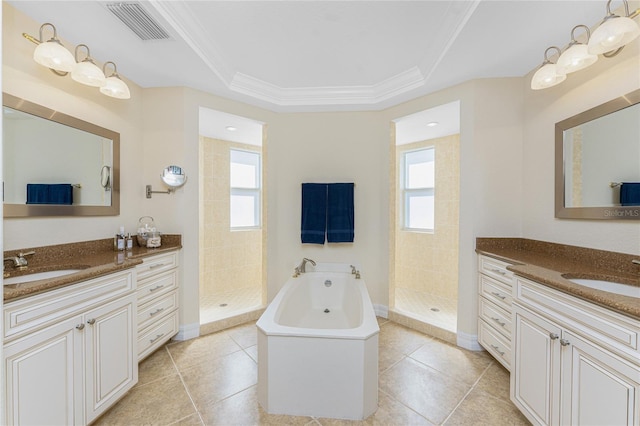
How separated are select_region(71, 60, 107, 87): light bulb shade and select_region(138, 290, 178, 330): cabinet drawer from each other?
1.60 meters

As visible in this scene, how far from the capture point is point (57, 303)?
1328 mm

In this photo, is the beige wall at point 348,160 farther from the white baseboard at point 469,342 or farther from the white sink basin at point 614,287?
the white sink basin at point 614,287

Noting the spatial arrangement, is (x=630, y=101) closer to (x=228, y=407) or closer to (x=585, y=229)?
(x=585, y=229)

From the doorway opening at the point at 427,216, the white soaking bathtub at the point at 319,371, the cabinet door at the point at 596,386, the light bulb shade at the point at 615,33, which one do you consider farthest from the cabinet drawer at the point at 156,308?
the light bulb shade at the point at 615,33

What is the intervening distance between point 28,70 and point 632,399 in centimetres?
348

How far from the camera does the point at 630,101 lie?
153 centimetres

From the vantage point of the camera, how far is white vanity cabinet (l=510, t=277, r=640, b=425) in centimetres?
105

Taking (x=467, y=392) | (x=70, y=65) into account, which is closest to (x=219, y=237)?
(x=70, y=65)

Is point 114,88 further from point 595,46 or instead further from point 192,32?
point 595,46

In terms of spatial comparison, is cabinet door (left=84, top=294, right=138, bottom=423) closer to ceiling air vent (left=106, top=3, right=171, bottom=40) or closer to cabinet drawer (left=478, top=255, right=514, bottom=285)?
ceiling air vent (left=106, top=3, right=171, bottom=40)

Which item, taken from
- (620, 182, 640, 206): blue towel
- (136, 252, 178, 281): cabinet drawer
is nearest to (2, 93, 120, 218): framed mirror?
(136, 252, 178, 281): cabinet drawer

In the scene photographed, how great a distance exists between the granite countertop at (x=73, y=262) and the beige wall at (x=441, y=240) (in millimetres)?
2881

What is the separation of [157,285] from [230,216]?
175 cm

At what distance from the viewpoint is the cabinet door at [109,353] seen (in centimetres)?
147
